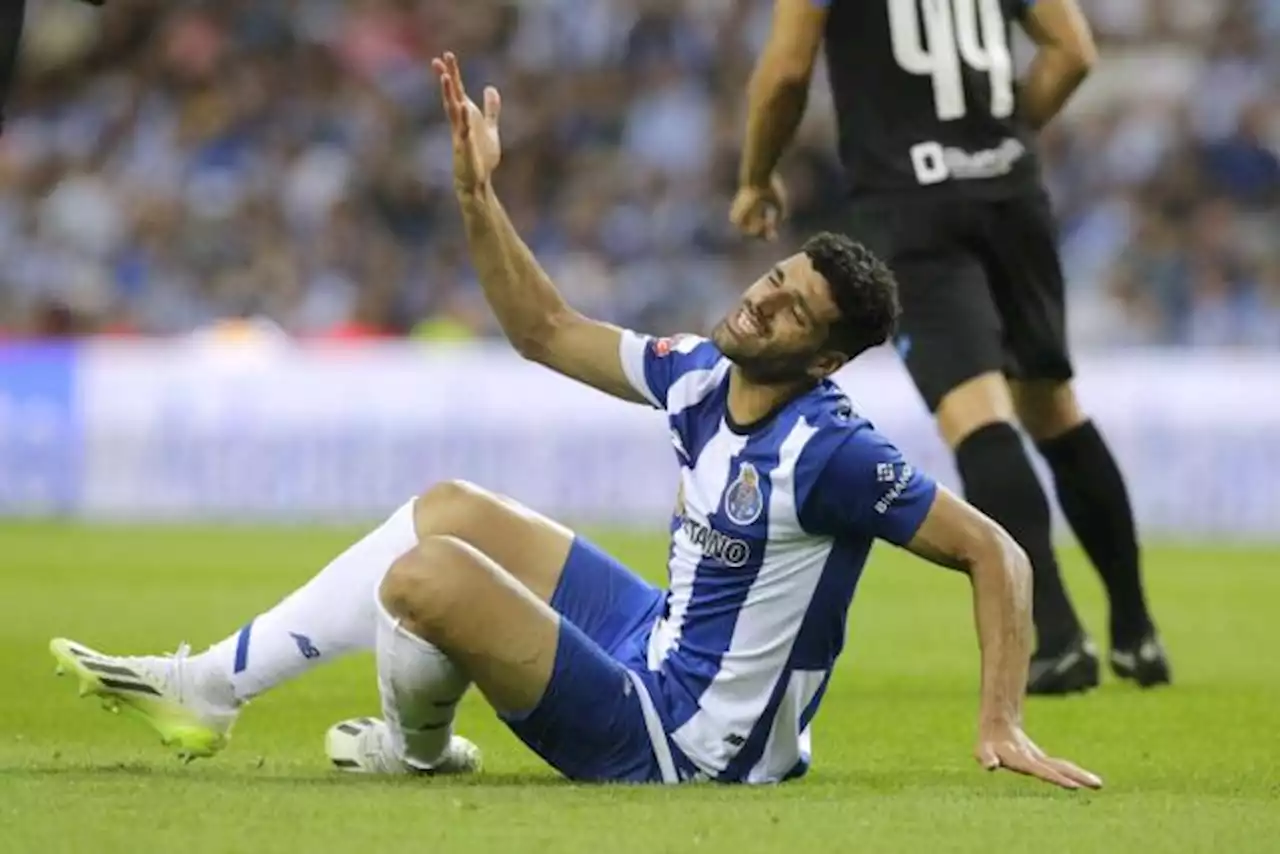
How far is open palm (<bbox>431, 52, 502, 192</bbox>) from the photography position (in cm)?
574

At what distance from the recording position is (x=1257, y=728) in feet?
22.2

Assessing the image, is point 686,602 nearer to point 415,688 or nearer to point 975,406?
point 415,688

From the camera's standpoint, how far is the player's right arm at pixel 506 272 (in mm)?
5754

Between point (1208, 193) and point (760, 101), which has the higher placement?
point (760, 101)

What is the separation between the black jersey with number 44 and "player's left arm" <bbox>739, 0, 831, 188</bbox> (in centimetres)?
52

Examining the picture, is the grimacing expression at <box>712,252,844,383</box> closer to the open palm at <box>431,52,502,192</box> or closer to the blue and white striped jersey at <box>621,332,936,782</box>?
→ the blue and white striped jersey at <box>621,332,936,782</box>

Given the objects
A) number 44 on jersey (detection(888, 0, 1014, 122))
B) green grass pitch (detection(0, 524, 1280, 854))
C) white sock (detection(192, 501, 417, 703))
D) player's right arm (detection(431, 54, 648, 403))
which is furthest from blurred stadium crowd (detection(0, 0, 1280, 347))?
white sock (detection(192, 501, 417, 703))

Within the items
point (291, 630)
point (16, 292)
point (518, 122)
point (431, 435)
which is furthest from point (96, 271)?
point (291, 630)

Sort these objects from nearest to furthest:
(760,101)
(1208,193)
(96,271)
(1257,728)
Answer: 1. (1257,728)
2. (760,101)
3. (1208,193)
4. (96,271)

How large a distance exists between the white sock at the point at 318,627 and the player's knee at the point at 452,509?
35 mm

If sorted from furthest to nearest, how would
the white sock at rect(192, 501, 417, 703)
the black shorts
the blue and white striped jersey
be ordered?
1. the black shorts
2. the white sock at rect(192, 501, 417, 703)
3. the blue and white striped jersey

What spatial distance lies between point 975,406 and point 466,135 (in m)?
2.22

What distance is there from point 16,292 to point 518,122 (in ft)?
12.3

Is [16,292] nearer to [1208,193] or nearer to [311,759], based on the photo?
[1208,193]
